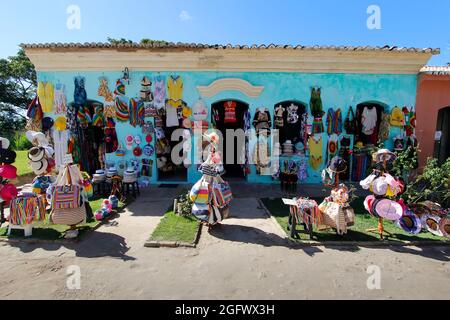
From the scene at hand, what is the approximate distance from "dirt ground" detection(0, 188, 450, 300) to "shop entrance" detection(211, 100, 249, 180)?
4.65 m

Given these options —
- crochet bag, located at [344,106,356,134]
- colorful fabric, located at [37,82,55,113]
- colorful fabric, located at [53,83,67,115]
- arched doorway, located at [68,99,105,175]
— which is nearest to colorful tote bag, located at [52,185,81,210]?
arched doorway, located at [68,99,105,175]

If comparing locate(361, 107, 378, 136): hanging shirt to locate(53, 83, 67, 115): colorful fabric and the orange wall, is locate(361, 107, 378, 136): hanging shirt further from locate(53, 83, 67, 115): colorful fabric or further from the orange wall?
locate(53, 83, 67, 115): colorful fabric

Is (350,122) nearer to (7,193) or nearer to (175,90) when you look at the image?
(175,90)

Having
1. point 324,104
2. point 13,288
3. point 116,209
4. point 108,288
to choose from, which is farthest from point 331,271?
point 324,104

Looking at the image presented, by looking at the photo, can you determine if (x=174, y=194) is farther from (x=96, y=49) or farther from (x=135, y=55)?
(x=96, y=49)

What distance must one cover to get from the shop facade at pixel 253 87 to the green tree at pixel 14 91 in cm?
2221

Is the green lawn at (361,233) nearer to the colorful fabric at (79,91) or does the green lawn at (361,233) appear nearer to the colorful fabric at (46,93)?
the colorful fabric at (79,91)

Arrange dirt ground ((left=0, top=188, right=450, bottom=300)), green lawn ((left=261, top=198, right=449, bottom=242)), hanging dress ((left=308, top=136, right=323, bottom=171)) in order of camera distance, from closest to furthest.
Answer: dirt ground ((left=0, top=188, right=450, bottom=300)) → green lawn ((left=261, top=198, right=449, bottom=242)) → hanging dress ((left=308, top=136, right=323, bottom=171))

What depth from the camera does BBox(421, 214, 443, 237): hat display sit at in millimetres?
5535

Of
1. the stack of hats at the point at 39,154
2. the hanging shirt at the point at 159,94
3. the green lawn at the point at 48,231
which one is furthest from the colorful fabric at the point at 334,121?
the stack of hats at the point at 39,154

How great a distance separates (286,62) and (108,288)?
26.2ft

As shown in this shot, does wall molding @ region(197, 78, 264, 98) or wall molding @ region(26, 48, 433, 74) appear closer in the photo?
wall molding @ region(26, 48, 433, 74)

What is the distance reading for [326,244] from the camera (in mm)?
5113

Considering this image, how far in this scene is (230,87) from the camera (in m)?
8.98
